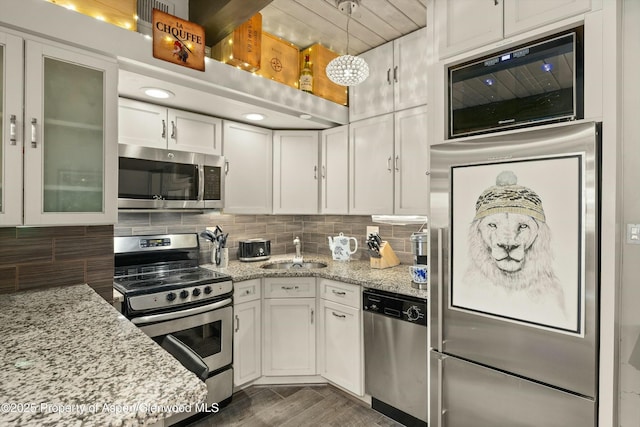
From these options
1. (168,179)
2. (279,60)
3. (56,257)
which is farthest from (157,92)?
(56,257)

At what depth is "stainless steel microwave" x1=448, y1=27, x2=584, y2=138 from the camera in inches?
55.6

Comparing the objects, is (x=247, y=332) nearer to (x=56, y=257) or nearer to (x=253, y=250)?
(x=253, y=250)

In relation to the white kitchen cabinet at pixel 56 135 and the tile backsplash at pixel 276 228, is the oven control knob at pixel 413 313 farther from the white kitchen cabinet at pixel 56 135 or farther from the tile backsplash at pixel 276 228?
the white kitchen cabinet at pixel 56 135

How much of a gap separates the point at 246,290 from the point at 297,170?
121 centimetres

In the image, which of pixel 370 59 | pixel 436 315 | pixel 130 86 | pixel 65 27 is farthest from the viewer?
pixel 370 59

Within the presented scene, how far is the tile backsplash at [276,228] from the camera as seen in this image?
8.33 ft

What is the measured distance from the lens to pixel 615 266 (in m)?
1.32

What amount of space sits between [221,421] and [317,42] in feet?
9.69

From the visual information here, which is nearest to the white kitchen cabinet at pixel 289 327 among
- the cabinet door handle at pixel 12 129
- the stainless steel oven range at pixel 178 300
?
the stainless steel oven range at pixel 178 300

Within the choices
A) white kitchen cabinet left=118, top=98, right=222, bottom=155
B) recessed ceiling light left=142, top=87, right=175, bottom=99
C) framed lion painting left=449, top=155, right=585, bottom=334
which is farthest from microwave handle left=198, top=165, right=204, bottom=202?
framed lion painting left=449, top=155, right=585, bottom=334

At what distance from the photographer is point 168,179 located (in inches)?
92.7

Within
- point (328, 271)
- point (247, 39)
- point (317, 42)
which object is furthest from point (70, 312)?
point (317, 42)

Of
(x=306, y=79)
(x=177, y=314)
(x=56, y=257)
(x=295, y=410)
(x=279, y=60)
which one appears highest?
(x=279, y=60)

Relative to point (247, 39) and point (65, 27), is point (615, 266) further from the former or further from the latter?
point (65, 27)
